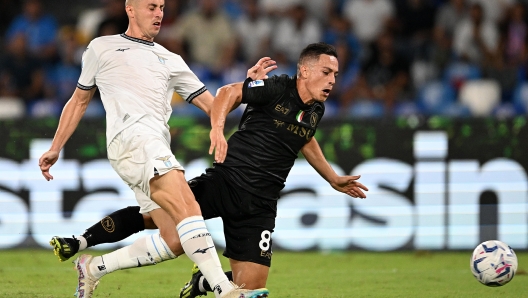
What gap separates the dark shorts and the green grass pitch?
83 centimetres

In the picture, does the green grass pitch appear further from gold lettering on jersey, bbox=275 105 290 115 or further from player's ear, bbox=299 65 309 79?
player's ear, bbox=299 65 309 79

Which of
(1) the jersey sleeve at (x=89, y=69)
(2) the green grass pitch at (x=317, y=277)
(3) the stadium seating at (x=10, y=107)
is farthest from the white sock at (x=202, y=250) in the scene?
(3) the stadium seating at (x=10, y=107)

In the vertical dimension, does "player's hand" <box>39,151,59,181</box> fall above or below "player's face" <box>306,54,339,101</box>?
below

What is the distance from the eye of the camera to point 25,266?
8.71 metres

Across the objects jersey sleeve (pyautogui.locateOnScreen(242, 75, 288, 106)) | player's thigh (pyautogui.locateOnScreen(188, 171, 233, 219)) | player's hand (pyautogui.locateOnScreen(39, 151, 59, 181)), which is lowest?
player's thigh (pyautogui.locateOnScreen(188, 171, 233, 219))

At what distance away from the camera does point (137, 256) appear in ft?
19.0

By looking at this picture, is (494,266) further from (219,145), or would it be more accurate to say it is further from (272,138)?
(219,145)

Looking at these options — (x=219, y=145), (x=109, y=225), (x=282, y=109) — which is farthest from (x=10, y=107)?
(x=219, y=145)

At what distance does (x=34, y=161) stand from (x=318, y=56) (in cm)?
506

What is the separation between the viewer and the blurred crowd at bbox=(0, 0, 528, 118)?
11984mm

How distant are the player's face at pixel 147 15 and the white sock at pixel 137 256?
5.06ft

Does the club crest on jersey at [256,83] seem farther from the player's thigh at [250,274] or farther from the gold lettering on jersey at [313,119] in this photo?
the player's thigh at [250,274]

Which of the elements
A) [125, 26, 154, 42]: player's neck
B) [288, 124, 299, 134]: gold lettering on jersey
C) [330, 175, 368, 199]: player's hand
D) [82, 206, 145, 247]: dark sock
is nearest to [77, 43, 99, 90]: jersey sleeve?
[125, 26, 154, 42]: player's neck

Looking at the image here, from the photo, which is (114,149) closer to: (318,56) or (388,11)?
(318,56)
